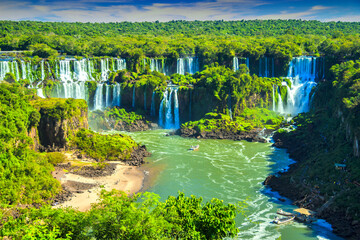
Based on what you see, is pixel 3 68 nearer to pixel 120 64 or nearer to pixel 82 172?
pixel 120 64

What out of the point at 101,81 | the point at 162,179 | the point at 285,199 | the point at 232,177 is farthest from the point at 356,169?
the point at 101,81

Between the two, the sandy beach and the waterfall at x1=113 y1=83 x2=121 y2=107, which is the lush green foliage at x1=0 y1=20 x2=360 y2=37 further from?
the sandy beach

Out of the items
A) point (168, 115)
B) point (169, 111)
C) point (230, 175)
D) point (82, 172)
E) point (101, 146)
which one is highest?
point (169, 111)

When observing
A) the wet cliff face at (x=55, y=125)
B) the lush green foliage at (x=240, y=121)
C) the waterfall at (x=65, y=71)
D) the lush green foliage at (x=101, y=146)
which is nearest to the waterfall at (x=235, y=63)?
the lush green foliage at (x=240, y=121)

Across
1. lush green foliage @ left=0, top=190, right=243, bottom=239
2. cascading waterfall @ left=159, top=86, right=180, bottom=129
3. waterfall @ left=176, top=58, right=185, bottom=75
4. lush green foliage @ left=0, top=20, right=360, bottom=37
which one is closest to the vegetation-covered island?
lush green foliage @ left=0, top=190, right=243, bottom=239

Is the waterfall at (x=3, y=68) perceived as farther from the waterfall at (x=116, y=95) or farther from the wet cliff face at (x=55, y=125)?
the wet cliff face at (x=55, y=125)

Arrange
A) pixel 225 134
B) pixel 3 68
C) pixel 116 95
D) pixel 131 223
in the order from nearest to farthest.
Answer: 1. pixel 131 223
2. pixel 225 134
3. pixel 3 68
4. pixel 116 95

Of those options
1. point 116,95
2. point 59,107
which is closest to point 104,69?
point 116,95
